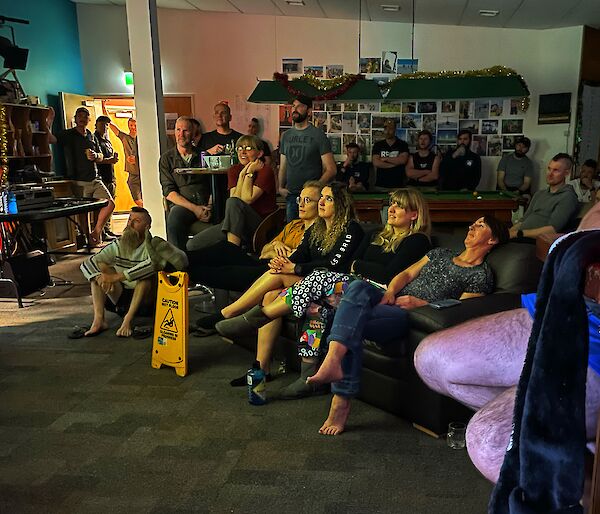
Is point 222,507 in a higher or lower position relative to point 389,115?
lower

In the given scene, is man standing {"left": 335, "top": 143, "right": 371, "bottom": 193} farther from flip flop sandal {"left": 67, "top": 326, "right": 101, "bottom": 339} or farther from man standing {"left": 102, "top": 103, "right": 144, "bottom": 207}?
flip flop sandal {"left": 67, "top": 326, "right": 101, "bottom": 339}

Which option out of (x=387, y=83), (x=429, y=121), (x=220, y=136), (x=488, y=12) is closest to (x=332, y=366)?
(x=220, y=136)

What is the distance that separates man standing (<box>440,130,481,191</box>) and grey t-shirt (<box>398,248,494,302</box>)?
488cm

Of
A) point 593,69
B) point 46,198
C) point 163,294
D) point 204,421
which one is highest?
point 593,69

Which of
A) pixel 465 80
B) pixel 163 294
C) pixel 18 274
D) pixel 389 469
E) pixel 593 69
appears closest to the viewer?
pixel 389 469

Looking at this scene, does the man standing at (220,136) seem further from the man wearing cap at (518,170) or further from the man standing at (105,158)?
the man wearing cap at (518,170)

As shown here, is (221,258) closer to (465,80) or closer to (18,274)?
(18,274)

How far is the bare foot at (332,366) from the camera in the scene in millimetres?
2588

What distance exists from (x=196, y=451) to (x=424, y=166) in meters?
5.91

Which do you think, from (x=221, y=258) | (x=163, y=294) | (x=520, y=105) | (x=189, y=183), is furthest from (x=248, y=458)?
(x=520, y=105)

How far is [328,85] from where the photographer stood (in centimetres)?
636

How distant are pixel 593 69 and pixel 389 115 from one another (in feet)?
8.89

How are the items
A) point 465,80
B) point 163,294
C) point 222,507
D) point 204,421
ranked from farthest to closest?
1. point 465,80
2. point 163,294
3. point 204,421
4. point 222,507

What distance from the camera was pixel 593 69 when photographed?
7762mm
